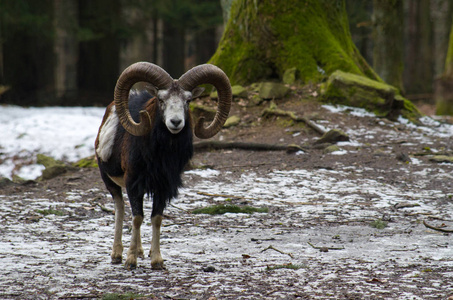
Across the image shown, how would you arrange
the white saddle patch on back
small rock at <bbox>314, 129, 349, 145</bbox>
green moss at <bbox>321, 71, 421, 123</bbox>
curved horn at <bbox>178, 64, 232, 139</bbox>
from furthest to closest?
1. green moss at <bbox>321, 71, 421, 123</bbox>
2. small rock at <bbox>314, 129, 349, 145</bbox>
3. the white saddle patch on back
4. curved horn at <bbox>178, 64, 232, 139</bbox>

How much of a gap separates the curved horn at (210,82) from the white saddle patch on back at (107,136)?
1.01 meters

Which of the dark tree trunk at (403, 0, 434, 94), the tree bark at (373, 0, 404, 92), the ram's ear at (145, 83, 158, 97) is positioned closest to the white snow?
the ram's ear at (145, 83, 158, 97)

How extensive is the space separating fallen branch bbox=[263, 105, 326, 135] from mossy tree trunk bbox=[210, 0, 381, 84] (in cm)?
160

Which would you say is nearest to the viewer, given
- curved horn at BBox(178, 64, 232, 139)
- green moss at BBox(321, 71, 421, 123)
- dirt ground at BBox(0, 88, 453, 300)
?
dirt ground at BBox(0, 88, 453, 300)

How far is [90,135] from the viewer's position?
629 inches

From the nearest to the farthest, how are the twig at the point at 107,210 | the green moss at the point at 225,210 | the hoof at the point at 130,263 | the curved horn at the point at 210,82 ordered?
the hoof at the point at 130,263, the curved horn at the point at 210,82, the green moss at the point at 225,210, the twig at the point at 107,210

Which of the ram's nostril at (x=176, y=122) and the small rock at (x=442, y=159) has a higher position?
the ram's nostril at (x=176, y=122)

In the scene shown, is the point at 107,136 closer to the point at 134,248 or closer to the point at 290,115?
the point at 134,248

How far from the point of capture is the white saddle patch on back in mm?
6866

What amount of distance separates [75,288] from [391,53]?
15905 mm

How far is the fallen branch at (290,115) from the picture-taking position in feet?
42.3

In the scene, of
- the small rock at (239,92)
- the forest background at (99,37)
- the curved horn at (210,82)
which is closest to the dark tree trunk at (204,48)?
the forest background at (99,37)

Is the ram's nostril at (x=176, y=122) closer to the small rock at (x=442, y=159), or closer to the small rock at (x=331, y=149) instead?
the small rock at (x=331, y=149)

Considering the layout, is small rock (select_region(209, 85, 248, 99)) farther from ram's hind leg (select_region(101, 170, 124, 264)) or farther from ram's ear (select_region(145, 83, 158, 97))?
ram's ear (select_region(145, 83, 158, 97))
